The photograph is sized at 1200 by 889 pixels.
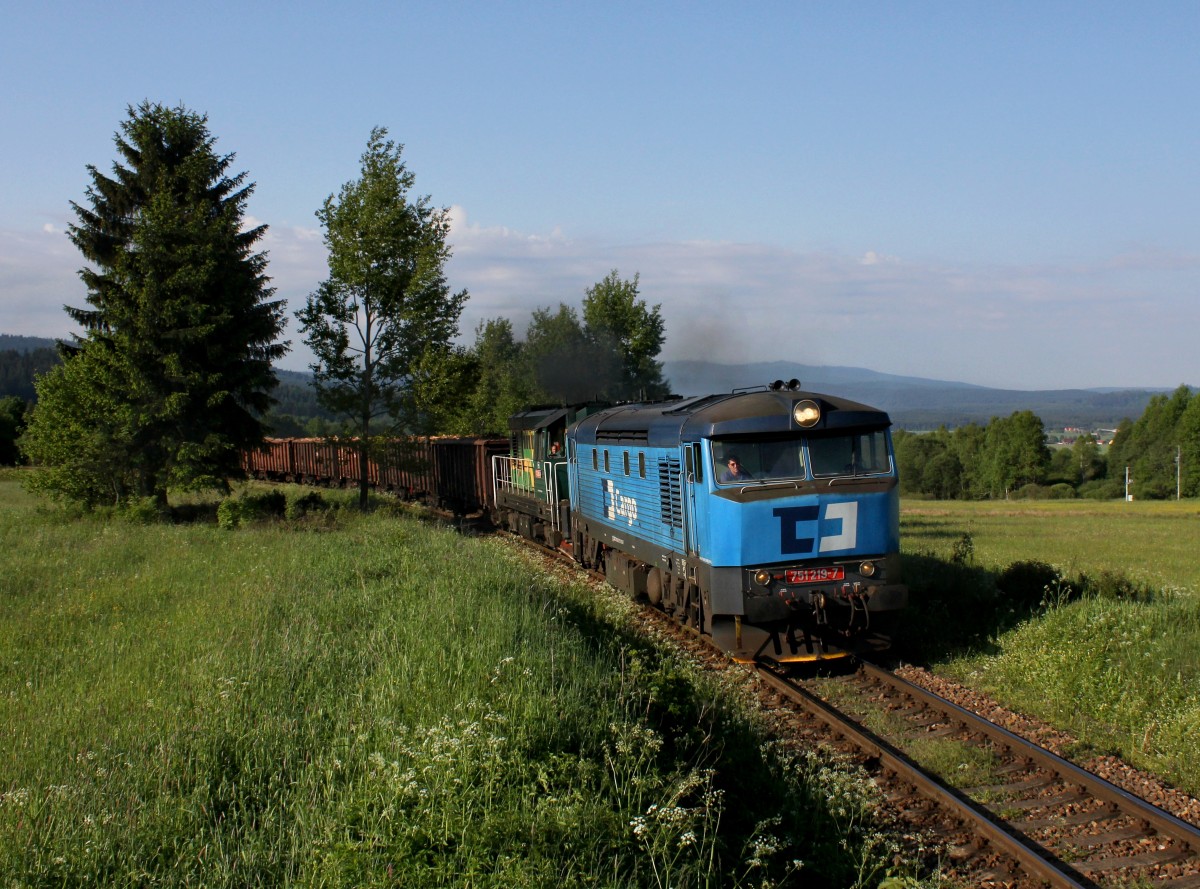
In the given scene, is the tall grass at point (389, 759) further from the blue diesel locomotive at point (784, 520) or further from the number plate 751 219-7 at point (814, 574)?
the number plate 751 219-7 at point (814, 574)

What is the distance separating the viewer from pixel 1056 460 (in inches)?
4860

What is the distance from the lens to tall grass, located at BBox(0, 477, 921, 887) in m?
4.85

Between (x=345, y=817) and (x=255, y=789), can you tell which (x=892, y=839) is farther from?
(x=255, y=789)

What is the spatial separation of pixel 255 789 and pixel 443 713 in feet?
4.61

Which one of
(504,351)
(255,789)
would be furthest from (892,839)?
(504,351)

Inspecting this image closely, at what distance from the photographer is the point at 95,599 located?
12938 mm

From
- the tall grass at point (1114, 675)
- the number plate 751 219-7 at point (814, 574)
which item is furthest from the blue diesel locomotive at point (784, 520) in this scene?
the tall grass at point (1114, 675)

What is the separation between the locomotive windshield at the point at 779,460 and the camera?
1096 cm

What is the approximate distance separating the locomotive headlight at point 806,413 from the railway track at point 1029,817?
3.37 m

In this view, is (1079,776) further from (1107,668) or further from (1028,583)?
(1028,583)

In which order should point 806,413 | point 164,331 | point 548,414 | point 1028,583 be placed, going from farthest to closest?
point 164,331 → point 548,414 → point 1028,583 → point 806,413

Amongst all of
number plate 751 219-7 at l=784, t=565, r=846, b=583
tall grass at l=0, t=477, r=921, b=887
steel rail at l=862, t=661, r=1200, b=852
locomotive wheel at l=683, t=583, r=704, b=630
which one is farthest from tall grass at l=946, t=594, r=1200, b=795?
locomotive wheel at l=683, t=583, r=704, b=630

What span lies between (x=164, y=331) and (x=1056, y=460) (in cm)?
12375

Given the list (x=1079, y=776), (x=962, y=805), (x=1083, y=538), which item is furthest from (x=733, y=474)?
(x=1083, y=538)
